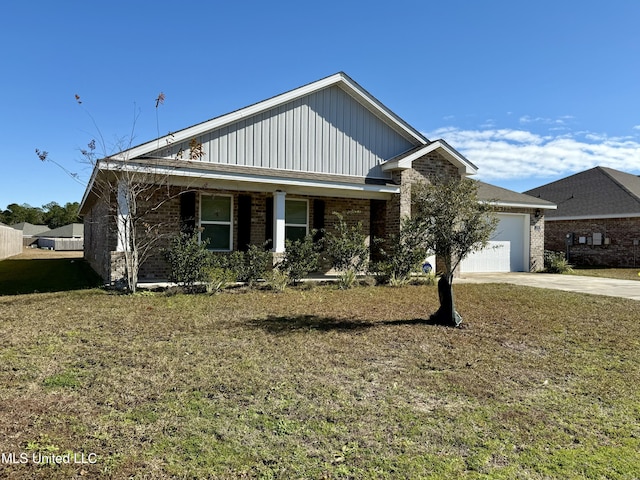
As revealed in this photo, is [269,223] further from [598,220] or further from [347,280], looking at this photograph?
[598,220]

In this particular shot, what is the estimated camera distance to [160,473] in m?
2.84

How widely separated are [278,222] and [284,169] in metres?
1.85

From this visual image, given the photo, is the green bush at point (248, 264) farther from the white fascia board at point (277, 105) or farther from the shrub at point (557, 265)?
the shrub at point (557, 265)

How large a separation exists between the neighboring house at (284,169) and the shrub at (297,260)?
630mm

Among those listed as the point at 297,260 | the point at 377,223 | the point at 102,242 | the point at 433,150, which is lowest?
the point at 297,260

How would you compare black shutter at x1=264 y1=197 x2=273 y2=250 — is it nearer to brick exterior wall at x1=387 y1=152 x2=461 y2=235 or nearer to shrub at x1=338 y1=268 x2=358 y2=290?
shrub at x1=338 y1=268 x2=358 y2=290

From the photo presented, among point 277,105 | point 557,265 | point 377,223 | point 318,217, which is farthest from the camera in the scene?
point 557,265

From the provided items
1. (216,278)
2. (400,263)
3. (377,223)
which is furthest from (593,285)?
(216,278)

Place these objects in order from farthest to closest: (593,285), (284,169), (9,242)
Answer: (9,242), (593,285), (284,169)

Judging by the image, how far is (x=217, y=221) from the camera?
12875 millimetres

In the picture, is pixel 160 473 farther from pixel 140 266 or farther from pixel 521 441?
pixel 140 266

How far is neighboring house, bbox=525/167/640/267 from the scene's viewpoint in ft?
68.1

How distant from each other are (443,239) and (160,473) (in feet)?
18.8

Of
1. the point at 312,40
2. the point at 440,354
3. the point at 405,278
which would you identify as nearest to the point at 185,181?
the point at 312,40
